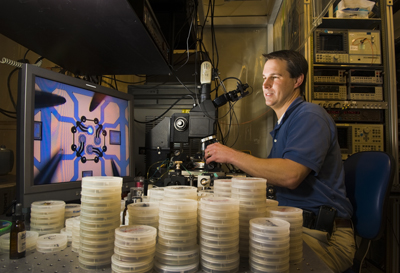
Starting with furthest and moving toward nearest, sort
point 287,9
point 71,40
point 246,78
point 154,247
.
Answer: point 246,78, point 287,9, point 71,40, point 154,247

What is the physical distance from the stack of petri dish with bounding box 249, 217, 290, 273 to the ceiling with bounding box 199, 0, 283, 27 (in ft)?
9.19

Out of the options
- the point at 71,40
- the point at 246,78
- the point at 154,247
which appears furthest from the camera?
the point at 246,78

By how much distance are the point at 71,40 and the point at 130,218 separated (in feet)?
3.15

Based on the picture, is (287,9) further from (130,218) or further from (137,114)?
(130,218)

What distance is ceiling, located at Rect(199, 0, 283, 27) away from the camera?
2859 millimetres

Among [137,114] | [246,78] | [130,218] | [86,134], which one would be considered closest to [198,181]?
[86,134]

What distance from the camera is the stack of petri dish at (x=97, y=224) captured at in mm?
524

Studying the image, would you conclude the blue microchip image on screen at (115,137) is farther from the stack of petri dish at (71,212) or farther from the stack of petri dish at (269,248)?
the stack of petri dish at (269,248)

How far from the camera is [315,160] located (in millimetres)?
1028

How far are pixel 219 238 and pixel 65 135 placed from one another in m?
0.74

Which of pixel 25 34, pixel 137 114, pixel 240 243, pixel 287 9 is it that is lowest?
pixel 240 243

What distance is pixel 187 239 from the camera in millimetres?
533

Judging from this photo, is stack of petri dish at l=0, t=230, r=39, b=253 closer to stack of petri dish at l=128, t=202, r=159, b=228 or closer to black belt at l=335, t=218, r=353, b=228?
stack of petri dish at l=128, t=202, r=159, b=228

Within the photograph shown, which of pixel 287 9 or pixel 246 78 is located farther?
pixel 246 78
